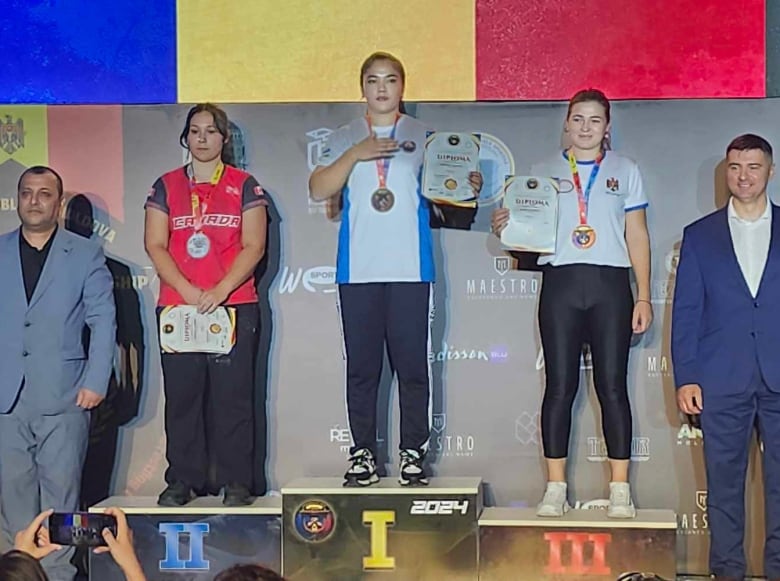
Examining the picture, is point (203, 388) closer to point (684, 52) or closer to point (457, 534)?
point (457, 534)

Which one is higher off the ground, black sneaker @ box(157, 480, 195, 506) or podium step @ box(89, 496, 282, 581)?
black sneaker @ box(157, 480, 195, 506)

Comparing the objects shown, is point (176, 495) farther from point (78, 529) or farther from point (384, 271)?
point (78, 529)

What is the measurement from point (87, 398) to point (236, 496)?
63 cm

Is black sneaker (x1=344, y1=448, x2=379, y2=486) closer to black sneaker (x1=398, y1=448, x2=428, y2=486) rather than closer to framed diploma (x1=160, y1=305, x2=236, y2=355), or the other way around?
black sneaker (x1=398, y1=448, x2=428, y2=486)

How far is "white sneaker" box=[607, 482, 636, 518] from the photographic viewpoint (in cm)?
418

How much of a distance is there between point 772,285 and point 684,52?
3.95 ft

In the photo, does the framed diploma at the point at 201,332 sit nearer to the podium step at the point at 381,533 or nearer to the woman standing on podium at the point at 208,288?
the woman standing on podium at the point at 208,288

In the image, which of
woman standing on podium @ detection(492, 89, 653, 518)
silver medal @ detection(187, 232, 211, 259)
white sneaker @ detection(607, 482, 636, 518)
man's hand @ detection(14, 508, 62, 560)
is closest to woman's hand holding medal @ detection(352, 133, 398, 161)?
woman standing on podium @ detection(492, 89, 653, 518)

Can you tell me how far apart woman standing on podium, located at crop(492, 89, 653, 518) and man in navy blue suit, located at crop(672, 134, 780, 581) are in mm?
187

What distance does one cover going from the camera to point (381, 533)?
4.20 meters

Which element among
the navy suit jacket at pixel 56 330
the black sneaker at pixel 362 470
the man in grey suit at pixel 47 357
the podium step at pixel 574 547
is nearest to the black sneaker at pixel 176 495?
the man in grey suit at pixel 47 357

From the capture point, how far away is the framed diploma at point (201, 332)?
4.37m

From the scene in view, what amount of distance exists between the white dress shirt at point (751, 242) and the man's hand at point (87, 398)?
229cm

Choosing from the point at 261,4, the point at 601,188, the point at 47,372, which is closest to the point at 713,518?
the point at 601,188
